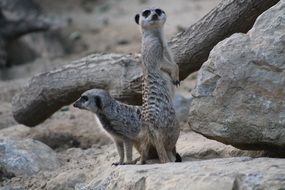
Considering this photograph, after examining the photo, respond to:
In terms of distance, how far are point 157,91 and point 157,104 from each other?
137 millimetres

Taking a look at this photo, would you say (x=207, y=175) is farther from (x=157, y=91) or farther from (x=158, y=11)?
(x=158, y=11)

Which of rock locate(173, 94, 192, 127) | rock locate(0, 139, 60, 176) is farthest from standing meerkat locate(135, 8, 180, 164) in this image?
rock locate(173, 94, 192, 127)

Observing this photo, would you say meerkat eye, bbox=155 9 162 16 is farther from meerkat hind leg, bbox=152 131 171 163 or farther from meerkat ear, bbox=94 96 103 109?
meerkat hind leg, bbox=152 131 171 163

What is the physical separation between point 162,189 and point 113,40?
26.3ft

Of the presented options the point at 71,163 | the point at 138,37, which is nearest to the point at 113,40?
the point at 138,37

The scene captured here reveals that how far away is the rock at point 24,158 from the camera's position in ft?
21.3

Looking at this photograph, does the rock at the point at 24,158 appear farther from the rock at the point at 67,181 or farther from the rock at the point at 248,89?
the rock at the point at 248,89

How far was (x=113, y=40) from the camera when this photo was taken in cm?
1245

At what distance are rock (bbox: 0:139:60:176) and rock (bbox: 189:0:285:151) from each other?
1829 millimetres

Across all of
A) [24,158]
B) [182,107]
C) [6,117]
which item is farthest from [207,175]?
[6,117]

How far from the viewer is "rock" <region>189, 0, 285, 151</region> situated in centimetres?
503

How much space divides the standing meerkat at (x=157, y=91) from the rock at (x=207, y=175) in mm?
576

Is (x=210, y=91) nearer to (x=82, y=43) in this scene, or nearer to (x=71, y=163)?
(x=71, y=163)

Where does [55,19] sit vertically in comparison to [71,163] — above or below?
above
